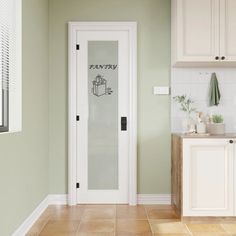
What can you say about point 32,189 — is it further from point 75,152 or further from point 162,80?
point 162,80

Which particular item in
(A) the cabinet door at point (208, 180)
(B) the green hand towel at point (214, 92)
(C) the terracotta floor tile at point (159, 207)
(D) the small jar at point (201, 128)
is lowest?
(C) the terracotta floor tile at point (159, 207)

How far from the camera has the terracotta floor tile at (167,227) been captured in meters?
3.31

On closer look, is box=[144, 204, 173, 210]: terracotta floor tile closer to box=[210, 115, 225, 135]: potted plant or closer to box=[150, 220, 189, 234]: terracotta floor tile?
box=[150, 220, 189, 234]: terracotta floor tile

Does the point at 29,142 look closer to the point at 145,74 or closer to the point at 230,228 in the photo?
the point at 145,74

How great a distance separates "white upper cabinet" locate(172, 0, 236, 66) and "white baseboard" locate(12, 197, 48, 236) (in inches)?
84.9

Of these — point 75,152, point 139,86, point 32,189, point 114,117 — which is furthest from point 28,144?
point 139,86

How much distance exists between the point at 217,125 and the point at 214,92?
45cm

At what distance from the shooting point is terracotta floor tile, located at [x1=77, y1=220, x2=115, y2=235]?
3.32 metres

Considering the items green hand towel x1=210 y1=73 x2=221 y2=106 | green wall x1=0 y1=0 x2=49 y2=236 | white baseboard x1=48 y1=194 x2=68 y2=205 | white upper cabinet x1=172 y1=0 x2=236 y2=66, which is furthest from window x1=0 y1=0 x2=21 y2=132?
green hand towel x1=210 y1=73 x2=221 y2=106

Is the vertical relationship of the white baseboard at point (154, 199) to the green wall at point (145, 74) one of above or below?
below

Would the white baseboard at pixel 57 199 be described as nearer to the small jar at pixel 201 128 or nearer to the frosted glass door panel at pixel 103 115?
the frosted glass door panel at pixel 103 115

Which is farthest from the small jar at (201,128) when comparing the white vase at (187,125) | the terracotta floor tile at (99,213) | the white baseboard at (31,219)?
the white baseboard at (31,219)

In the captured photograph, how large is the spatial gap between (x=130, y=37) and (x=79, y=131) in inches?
49.6

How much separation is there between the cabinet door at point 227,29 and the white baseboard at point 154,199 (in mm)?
1736
